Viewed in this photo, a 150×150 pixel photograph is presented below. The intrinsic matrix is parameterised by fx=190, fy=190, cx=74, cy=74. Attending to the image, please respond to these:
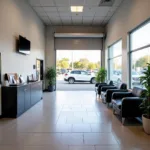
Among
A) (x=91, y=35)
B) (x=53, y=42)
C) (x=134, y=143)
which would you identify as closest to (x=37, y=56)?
(x=53, y=42)

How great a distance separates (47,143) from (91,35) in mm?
8923

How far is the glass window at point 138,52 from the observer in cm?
566

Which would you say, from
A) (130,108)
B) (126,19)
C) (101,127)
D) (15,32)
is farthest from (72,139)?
(126,19)

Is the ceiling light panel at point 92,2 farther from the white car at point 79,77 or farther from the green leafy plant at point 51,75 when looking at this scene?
the white car at point 79,77

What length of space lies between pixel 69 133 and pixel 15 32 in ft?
13.4

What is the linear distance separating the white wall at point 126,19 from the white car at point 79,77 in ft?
17.3

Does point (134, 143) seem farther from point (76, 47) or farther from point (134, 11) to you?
point (76, 47)

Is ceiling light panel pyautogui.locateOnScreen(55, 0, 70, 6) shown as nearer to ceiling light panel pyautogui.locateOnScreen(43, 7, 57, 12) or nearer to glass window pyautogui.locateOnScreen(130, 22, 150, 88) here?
ceiling light panel pyautogui.locateOnScreen(43, 7, 57, 12)

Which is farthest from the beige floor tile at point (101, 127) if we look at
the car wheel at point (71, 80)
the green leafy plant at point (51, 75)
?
the car wheel at point (71, 80)

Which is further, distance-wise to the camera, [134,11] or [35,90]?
[35,90]

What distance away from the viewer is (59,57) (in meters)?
12.3

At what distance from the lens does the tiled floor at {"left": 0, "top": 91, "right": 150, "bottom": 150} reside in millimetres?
3350

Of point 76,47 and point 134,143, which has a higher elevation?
point 76,47

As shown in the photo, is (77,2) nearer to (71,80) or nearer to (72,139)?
(72,139)
